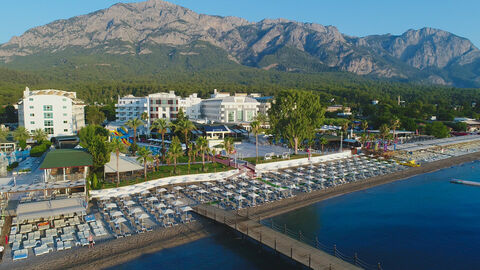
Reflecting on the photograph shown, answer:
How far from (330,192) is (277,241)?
64.6ft

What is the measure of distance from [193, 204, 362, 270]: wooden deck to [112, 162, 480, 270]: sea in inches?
59.5

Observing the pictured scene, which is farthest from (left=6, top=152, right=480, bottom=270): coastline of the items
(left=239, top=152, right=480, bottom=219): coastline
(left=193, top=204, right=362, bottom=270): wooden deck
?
(left=193, top=204, right=362, bottom=270): wooden deck

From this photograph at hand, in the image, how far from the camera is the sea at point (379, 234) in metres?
28.4

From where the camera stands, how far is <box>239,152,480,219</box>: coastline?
3775 cm

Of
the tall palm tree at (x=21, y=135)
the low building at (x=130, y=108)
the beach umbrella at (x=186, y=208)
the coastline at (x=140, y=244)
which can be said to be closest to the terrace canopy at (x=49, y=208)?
the coastline at (x=140, y=244)

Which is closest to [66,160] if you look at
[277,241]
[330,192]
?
[277,241]

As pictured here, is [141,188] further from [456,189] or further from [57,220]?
[456,189]

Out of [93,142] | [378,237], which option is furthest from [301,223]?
[93,142]

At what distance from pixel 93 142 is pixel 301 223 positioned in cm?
2874

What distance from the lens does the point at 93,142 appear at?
43.4 m

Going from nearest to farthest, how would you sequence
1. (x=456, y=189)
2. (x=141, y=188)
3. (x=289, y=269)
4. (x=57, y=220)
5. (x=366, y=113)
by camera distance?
(x=289, y=269) → (x=57, y=220) → (x=141, y=188) → (x=456, y=189) → (x=366, y=113)

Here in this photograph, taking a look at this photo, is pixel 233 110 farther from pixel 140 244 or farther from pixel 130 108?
pixel 140 244

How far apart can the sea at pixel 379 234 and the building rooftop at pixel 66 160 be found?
1806 cm

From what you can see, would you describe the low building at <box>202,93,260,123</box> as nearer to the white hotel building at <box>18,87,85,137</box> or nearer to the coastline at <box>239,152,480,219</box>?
the white hotel building at <box>18,87,85,137</box>
